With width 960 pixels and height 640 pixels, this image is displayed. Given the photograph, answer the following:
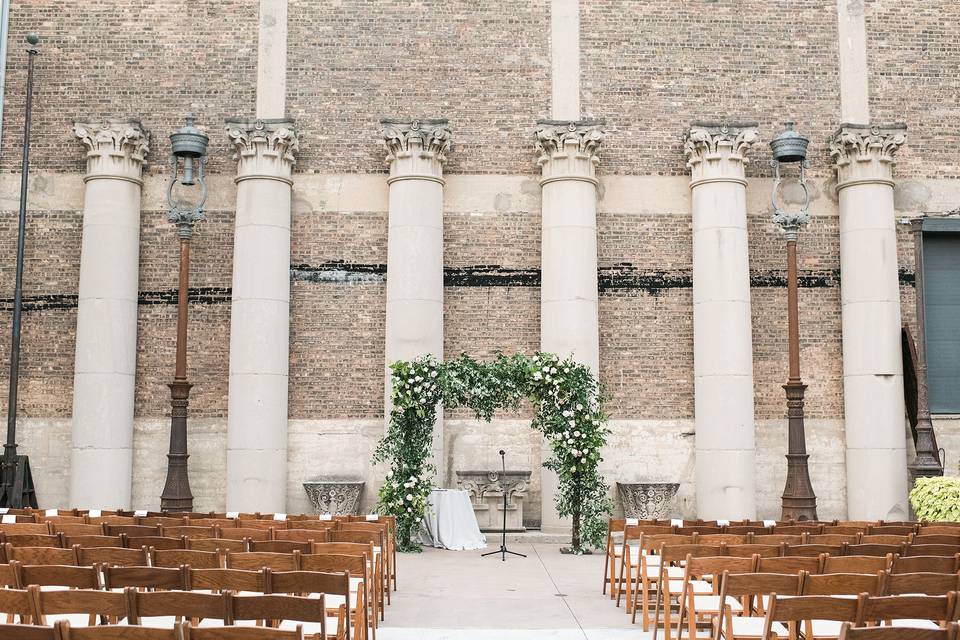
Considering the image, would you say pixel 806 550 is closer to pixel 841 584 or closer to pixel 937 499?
pixel 841 584

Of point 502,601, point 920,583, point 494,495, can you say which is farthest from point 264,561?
point 494,495

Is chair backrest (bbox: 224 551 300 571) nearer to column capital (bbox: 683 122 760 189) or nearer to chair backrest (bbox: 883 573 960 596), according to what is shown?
chair backrest (bbox: 883 573 960 596)

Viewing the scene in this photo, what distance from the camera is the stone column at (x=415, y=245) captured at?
59.7ft

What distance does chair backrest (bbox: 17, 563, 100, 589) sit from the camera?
6.67m

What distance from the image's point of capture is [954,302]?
775 inches

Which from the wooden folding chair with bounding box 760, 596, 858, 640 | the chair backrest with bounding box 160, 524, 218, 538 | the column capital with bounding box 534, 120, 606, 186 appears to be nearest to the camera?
the wooden folding chair with bounding box 760, 596, 858, 640

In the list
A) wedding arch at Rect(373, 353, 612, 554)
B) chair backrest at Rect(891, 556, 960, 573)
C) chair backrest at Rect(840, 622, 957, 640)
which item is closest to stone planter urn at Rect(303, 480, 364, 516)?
wedding arch at Rect(373, 353, 612, 554)

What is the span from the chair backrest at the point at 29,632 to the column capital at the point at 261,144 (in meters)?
14.2

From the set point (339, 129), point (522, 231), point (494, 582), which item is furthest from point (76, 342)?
point (494, 582)

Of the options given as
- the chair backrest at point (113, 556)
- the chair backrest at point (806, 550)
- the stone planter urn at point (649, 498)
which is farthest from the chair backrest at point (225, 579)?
the stone planter urn at point (649, 498)

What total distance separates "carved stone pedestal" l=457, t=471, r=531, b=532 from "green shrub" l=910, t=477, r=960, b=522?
6608 mm

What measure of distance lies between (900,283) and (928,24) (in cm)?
535

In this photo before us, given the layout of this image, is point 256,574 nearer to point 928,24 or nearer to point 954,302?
point 954,302

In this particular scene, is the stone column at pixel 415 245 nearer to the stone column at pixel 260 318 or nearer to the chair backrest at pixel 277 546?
the stone column at pixel 260 318
